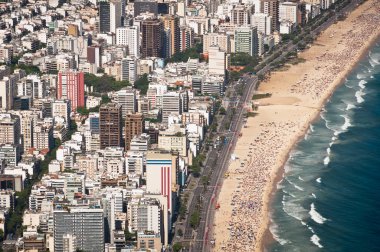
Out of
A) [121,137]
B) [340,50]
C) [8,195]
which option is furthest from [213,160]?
[340,50]

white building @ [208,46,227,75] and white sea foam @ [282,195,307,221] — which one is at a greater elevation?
white building @ [208,46,227,75]

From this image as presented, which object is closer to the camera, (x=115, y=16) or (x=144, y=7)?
(x=115, y=16)

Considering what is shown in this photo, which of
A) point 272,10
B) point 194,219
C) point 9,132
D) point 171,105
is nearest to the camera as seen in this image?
point 194,219

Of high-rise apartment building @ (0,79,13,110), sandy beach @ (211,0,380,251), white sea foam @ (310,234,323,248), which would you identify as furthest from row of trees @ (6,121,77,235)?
white sea foam @ (310,234,323,248)

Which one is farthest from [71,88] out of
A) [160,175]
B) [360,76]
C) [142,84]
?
[160,175]

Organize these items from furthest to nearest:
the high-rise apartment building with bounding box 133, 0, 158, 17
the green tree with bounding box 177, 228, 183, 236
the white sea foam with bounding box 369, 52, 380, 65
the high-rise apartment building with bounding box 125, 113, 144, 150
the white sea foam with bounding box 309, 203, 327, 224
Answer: the high-rise apartment building with bounding box 133, 0, 158, 17, the white sea foam with bounding box 369, 52, 380, 65, the high-rise apartment building with bounding box 125, 113, 144, 150, the white sea foam with bounding box 309, 203, 327, 224, the green tree with bounding box 177, 228, 183, 236

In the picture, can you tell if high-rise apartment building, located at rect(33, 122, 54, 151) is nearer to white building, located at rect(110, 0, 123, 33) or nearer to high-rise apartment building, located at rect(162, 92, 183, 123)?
high-rise apartment building, located at rect(162, 92, 183, 123)

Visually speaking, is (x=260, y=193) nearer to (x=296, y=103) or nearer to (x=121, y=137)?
(x=121, y=137)

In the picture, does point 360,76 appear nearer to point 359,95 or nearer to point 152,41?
point 359,95
